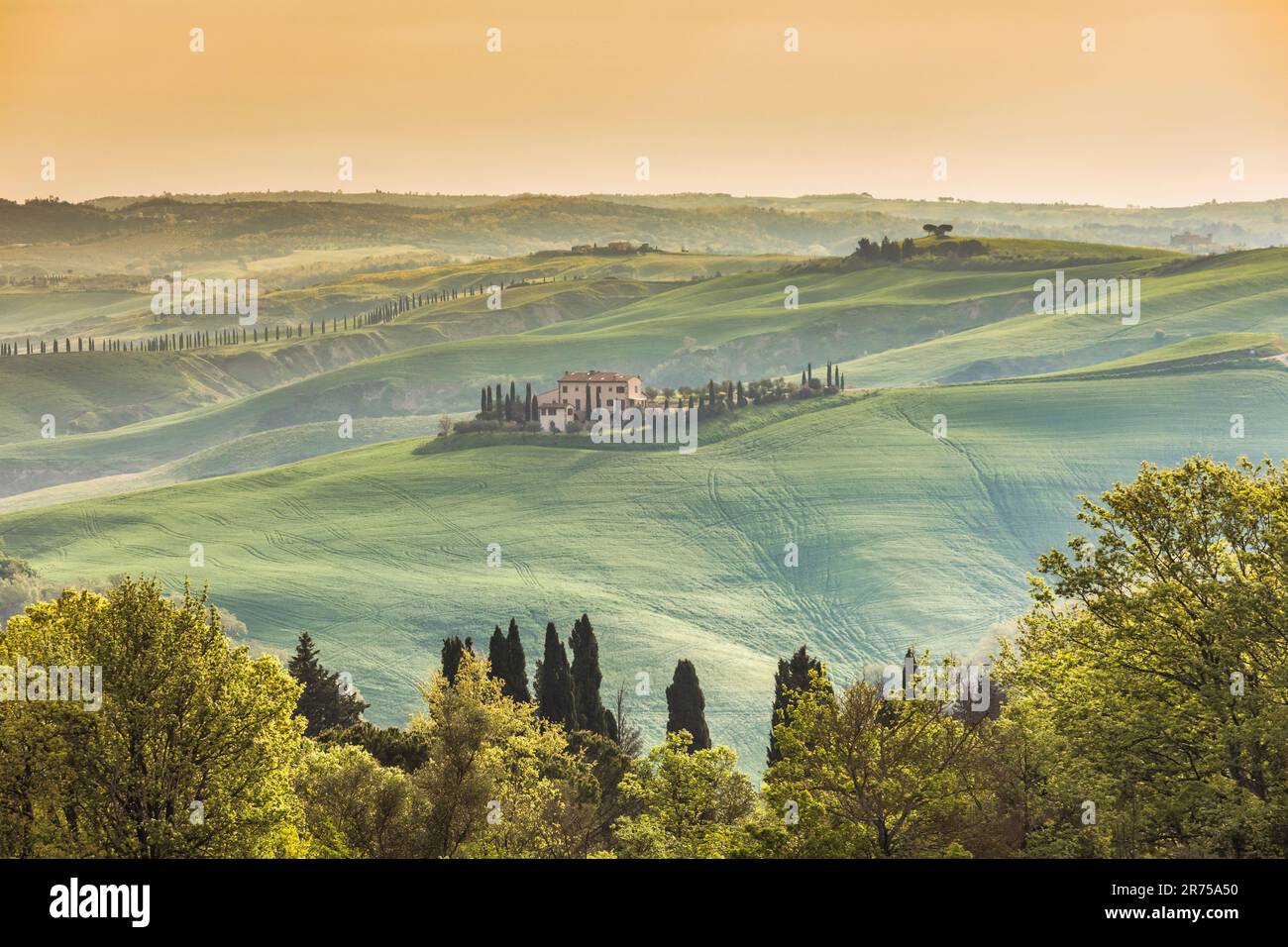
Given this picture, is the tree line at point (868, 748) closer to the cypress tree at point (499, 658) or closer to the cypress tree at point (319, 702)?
the cypress tree at point (319, 702)

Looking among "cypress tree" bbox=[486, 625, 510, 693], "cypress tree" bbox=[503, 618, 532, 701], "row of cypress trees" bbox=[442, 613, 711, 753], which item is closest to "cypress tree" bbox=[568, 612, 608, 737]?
"row of cypress trees" bbox=[442, 613, 711, 753]

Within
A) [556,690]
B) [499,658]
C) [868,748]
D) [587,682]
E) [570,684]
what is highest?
[868,748]

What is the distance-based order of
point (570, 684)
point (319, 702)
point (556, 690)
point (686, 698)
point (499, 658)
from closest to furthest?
point (319, 702) → point (556, 690) → point (570, 684) → point (499, 658) → point (686, 698)

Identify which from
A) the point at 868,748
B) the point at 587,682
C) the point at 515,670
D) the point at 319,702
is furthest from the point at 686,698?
the point at 868,748

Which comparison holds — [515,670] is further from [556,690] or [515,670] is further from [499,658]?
[556,690]

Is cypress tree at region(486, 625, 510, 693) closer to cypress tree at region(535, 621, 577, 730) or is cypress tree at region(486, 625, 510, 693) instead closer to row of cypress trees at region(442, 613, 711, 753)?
row of cypress trees at region(442, 613, 711, 753)

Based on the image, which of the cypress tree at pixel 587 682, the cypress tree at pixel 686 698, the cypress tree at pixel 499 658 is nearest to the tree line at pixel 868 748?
the cypress tree at pixel 499 658
